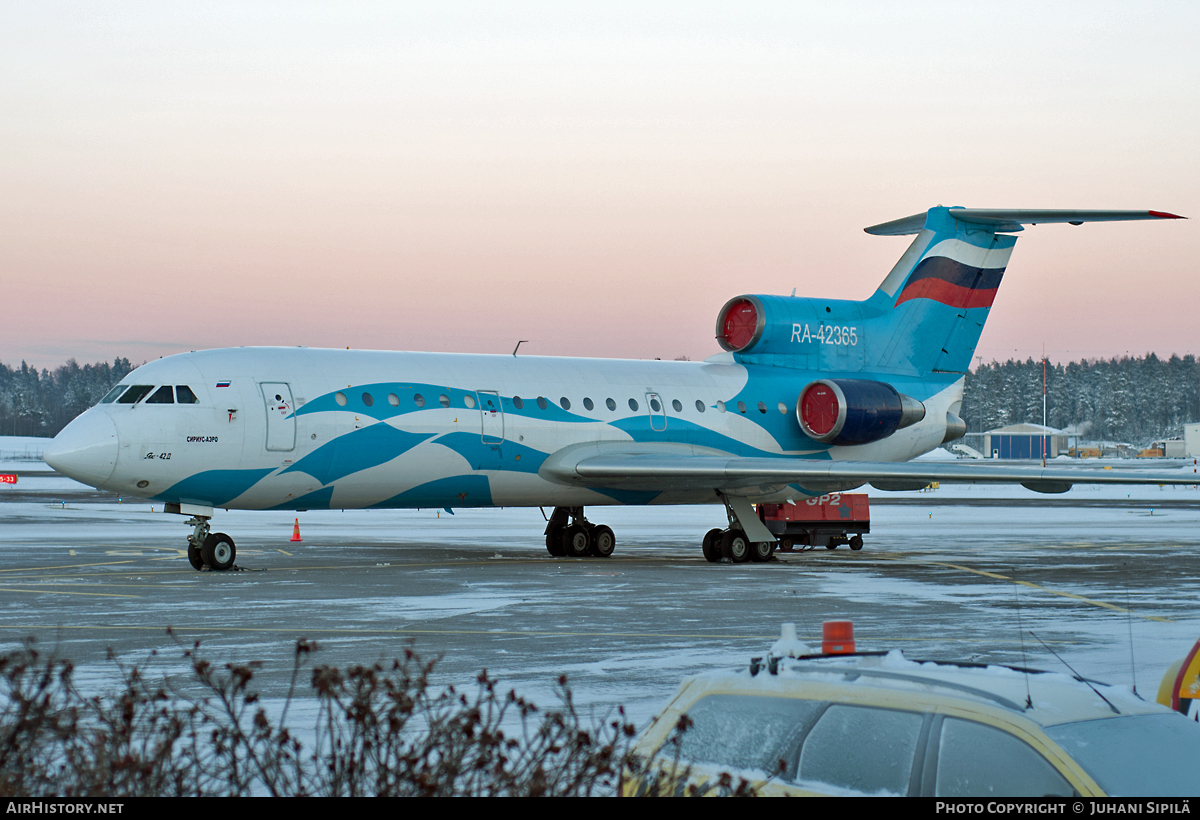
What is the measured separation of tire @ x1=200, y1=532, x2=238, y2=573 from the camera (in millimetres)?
20625


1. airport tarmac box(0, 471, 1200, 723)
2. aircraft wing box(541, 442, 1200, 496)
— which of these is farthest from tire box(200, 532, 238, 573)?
aircraft wing box(541, 442, 1200, 496)

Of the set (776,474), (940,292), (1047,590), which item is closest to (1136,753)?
(1047,590)

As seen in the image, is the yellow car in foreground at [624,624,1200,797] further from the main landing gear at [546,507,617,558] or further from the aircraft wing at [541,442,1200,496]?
the main landing gear at [546,507,617,558]

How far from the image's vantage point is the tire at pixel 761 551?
25375 mm

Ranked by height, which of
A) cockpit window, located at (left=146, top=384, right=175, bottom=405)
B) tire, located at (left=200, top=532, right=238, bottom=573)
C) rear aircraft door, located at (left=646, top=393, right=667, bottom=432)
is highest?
cockpit window, located at (left=146, top=384, right=175, bottom=405)

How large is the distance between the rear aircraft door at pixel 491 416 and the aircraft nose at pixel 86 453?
21.2 ft

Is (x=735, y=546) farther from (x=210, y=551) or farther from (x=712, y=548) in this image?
(x=210, y=551)

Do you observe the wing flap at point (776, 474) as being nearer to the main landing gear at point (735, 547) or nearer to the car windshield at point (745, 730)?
the main landing gear at point (735, 547)

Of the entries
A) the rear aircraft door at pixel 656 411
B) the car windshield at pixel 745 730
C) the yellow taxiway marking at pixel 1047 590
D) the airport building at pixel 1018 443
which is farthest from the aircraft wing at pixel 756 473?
the airport building at pixel 1018 443

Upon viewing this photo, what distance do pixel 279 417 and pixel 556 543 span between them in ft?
24.4

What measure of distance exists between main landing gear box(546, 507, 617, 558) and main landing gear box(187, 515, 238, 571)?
753cm

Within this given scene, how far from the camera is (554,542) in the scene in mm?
26688

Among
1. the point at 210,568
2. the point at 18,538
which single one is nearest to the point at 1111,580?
the point at 210,568
